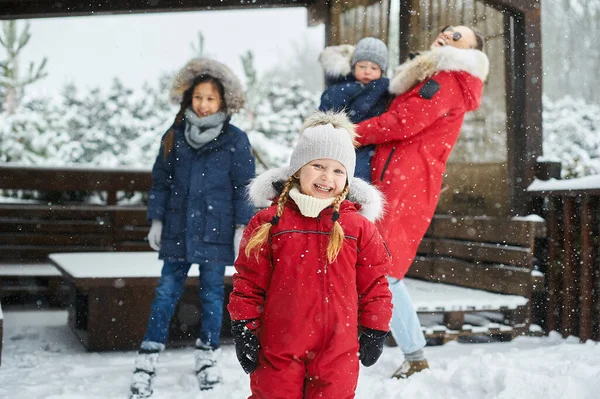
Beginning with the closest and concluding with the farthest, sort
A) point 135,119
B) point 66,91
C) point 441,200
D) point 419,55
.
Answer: point 419,55 < point 441,200 < point 135,119 < point 66,91

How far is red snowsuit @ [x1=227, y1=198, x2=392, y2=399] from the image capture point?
211 cm

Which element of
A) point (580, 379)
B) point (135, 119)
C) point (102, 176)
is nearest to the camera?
point (580, 379)

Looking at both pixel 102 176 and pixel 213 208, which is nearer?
pixel 213 208

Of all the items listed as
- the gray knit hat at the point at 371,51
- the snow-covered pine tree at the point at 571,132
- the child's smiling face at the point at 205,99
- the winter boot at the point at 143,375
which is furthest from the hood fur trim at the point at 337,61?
the snow-covered pine tree at the point at 571,132

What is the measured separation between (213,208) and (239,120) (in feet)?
46.7

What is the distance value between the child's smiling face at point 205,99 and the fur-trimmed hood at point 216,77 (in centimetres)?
6

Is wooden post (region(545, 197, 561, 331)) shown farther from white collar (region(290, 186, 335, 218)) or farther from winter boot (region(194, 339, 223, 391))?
white collar (region(290, 186, 335, 218))

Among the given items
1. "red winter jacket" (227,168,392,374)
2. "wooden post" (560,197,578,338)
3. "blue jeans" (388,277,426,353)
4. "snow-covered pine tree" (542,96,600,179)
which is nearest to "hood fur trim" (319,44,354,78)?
"blue jeans" (388,277,426,353)

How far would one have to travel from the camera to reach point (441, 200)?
6.05 meters

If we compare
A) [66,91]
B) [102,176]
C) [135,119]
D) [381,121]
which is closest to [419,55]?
[381,121]

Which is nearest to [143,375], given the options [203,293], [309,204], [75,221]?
[203,293]

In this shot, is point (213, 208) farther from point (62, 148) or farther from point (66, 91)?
point (66, 91)

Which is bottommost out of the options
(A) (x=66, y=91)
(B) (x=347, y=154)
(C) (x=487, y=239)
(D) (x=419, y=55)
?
(C) (x=487, y=239)

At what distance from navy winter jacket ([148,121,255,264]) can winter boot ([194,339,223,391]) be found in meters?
0.50
